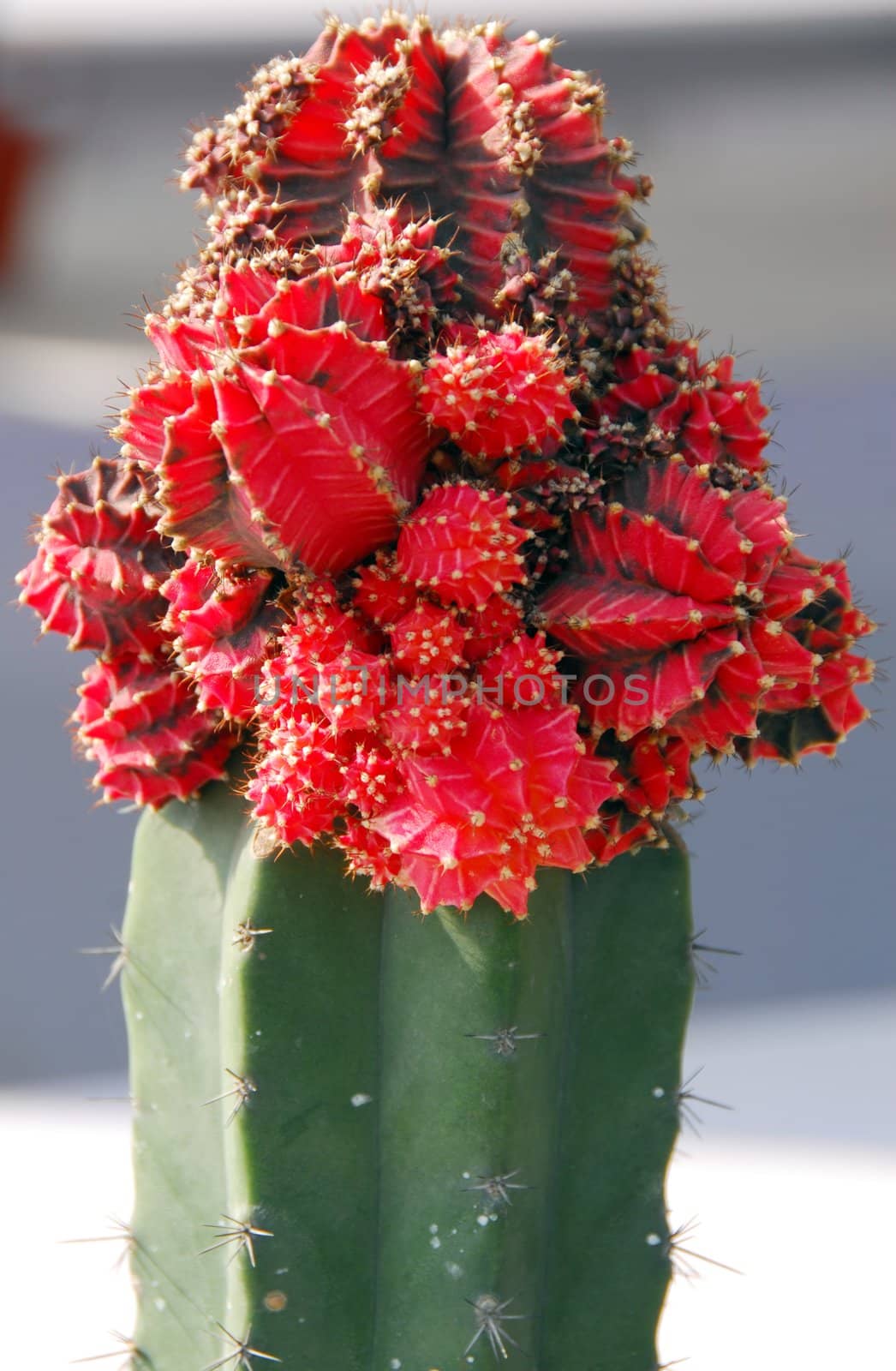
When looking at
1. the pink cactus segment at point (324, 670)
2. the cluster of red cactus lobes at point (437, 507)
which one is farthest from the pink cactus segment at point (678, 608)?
the pink cactus segment at point (324, 670)

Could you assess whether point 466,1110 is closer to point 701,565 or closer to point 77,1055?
point 701,565

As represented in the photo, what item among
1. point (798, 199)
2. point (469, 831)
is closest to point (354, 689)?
point (469, 831)

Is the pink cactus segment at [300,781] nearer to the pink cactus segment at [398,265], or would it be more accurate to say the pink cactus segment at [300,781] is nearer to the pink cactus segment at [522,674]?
the pink cactus segment at [522,674]

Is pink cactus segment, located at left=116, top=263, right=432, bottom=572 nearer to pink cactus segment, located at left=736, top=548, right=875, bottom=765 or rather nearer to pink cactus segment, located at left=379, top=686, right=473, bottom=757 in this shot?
pink cactus segment, located at left=379, top=686, right=473, bottom=757

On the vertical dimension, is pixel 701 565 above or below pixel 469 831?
above

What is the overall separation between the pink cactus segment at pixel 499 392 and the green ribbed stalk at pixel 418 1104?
0.83 ft

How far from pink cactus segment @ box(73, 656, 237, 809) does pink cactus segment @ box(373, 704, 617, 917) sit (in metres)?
0.16

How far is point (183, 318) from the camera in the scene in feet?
2.41

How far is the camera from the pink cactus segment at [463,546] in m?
0.68

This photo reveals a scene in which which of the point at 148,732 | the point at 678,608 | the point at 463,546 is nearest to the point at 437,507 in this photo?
the point at 463,546

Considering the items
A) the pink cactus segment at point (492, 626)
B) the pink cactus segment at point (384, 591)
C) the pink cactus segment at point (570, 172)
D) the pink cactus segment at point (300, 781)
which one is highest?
the pink cactus segment at point (570, 172)

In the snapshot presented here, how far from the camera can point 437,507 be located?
70 cm

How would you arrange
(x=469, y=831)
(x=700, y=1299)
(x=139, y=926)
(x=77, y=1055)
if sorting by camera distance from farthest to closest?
1. (x=77, y=1055)
2. (x=700, y=1299)
3. (x=139, y=926)
4. (x=469, y=831)

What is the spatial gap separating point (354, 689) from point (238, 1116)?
0.89 ft
